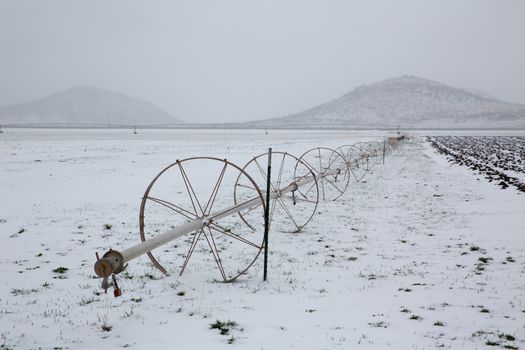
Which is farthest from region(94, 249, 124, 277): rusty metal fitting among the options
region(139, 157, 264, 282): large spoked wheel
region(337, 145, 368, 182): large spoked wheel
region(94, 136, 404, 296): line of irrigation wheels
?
region(337, 145, 368, 182): large spoked wheel

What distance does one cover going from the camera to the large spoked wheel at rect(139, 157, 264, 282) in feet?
23.3

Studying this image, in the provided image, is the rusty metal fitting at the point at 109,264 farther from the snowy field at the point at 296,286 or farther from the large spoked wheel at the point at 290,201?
the large spoked wheel at the point at 290,201

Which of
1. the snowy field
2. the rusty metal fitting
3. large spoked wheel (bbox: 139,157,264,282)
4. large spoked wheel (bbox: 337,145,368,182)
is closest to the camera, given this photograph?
the rusty metal fitting

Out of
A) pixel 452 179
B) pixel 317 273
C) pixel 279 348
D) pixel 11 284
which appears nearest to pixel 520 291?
pixel 317 273

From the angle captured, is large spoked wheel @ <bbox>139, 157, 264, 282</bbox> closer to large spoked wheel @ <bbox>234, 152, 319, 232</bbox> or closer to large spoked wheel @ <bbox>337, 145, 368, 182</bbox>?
large spoked wheel @ <bbox>234, 152, 319, 232</bbox>

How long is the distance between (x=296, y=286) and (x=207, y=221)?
6.47 ft

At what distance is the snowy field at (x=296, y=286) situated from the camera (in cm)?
502

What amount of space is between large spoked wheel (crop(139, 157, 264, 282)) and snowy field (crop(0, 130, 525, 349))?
32 cm

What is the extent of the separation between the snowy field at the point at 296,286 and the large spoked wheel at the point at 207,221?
0.32 metres

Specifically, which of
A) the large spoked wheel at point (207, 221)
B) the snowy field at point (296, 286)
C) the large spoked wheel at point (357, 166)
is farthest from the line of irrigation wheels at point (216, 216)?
the snowy field at point (296, 286)

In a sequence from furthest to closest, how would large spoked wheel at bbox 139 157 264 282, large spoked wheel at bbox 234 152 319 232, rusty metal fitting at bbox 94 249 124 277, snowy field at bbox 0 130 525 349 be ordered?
1. large spoked wheel at bbox 234 152 319 232
2. large spoked wheel at bbox 139 157 264 282
3. snowy field at bbox 0 130 525 349
4. rusty metal fitting at bbox 94 249 124 277

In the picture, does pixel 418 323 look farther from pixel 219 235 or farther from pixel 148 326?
pixel 219 235

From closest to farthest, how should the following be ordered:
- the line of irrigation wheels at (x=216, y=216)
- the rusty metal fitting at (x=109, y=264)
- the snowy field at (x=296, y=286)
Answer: the rusty metal fitting at (x=109, y=264) < the snowy field at (x=296, y=286) < the line of irrigation wheels at (x=216, y=216)

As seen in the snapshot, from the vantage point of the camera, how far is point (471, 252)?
28.2 ft
